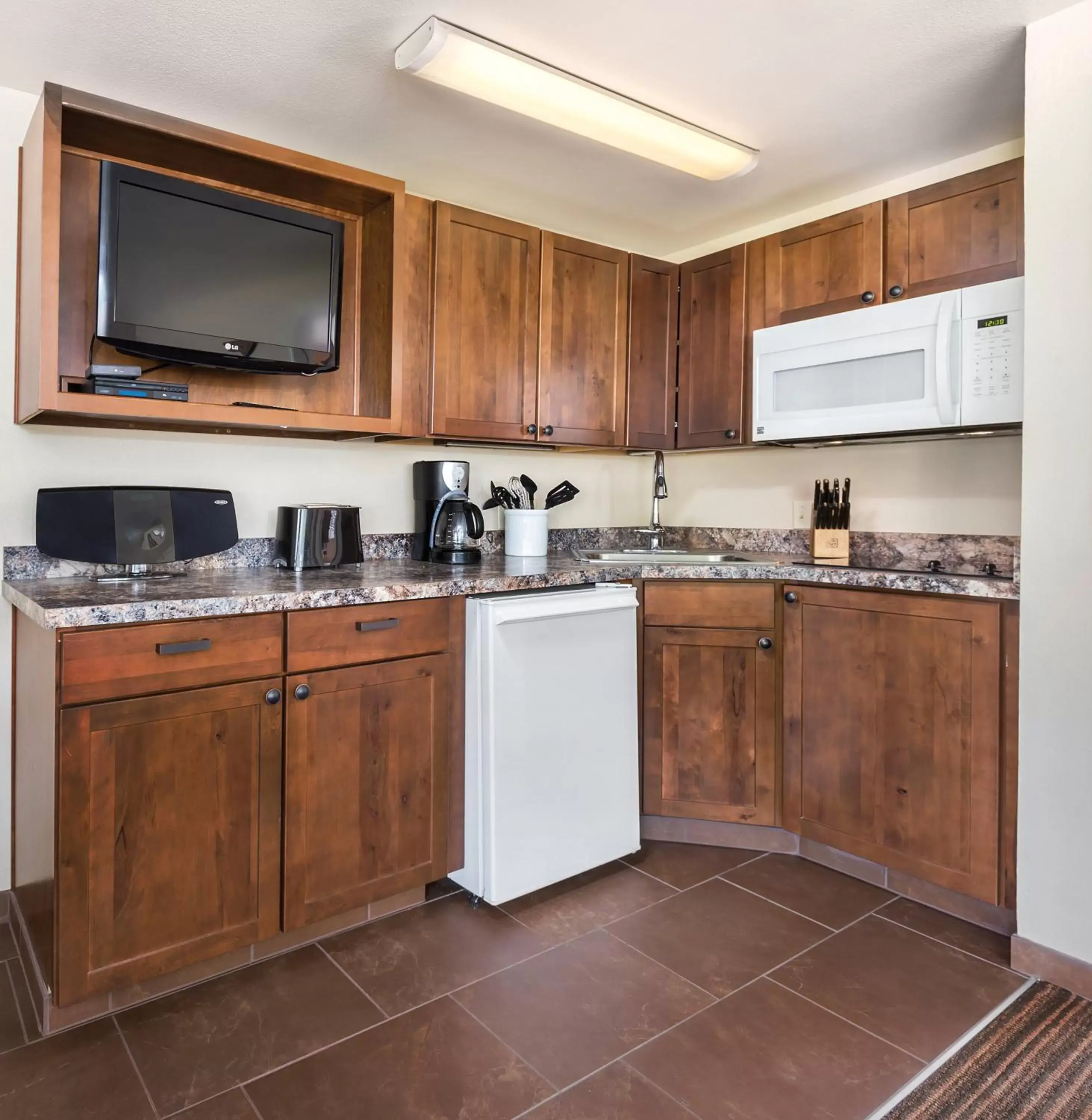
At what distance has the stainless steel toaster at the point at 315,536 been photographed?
2.42 m

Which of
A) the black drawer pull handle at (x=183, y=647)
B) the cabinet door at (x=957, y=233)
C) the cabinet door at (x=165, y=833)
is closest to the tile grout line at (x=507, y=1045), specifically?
the cabinet door at (x=165, y=833)

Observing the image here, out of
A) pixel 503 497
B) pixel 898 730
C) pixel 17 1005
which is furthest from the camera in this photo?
pixel 503 497

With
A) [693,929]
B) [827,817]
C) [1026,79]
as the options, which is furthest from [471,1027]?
[1026,79]

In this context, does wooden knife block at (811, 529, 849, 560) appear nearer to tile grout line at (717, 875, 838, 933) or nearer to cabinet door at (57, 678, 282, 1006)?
tile grout line at (717, 875, 838, 933)

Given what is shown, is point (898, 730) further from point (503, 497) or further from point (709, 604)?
point (503, 497)

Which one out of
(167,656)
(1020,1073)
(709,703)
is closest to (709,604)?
(709,703)

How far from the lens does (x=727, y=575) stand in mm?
2570

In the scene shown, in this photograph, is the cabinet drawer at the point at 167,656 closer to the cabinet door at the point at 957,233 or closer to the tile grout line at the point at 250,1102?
the tile grout line at the point at 250,1102

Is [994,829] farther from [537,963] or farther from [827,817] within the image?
[537,963]

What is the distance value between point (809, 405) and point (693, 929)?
5.54 ft

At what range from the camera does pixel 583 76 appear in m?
2.10

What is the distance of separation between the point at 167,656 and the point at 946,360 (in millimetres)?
2210

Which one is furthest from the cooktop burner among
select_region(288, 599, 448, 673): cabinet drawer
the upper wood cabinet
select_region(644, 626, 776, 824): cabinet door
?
the upper wood cabinet

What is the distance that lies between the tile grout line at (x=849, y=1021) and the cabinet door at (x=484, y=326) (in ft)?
5.99
